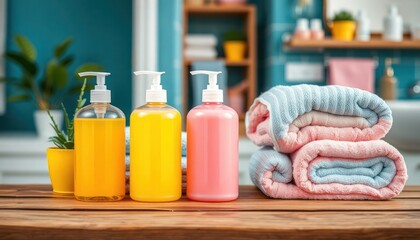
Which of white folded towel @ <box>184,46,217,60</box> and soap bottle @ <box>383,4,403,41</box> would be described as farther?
white folded towel @ <box>184,46,217,60</box>

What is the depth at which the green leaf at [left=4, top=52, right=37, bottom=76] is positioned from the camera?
9.57 ft

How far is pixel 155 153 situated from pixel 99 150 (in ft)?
0.31

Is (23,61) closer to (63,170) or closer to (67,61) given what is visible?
(67,61)

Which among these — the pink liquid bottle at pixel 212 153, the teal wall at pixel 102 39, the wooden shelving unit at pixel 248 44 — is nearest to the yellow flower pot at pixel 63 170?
the pink liquid bottle at pixel 212 153

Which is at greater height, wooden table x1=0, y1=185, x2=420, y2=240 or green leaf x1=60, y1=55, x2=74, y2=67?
green leaf x1=60, y1=55, x2=74, y2=67

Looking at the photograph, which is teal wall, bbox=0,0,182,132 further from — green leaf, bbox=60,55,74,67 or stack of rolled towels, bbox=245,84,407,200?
stack of rolled towels, bbox=245,84,407,200

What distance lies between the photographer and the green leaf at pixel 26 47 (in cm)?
294

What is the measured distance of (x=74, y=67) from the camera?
3211 mm

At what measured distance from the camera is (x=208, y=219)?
80 cm

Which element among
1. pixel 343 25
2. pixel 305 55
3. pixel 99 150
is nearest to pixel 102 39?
pixel 305 55

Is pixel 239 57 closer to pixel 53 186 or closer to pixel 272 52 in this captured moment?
pixel 272 52

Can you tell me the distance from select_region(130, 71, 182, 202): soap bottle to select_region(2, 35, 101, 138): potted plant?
6.50 ft

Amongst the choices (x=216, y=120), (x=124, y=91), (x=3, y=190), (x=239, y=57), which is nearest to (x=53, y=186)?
(x=3, y=190)

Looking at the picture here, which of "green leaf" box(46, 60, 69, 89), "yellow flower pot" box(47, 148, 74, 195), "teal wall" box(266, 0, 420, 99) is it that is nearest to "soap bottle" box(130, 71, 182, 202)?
"yellow flower pot" box(47, 148, 74, 195)
